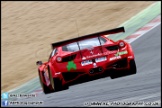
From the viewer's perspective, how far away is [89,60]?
38.2ft

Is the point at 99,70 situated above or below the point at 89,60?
below

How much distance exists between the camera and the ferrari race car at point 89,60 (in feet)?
38.3

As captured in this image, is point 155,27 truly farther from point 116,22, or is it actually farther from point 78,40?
point 78,40

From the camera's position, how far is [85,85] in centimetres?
1373

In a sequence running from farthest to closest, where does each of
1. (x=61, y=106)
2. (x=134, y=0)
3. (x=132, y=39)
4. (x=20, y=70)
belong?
(x=134, y=0) → (x=132, y=39) → (x=20, y=70) → (x=61, y=106)

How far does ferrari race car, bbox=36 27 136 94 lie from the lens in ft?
38.3

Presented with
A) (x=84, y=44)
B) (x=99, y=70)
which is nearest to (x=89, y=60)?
(x=99, y=70)

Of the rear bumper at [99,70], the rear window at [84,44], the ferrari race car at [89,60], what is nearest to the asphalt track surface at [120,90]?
the ferrari race car at [89,60]

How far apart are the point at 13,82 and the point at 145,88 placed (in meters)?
5.36

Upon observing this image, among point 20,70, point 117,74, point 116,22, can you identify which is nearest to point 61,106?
point 117,74

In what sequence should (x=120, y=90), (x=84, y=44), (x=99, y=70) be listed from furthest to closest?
1. (x=120, y=90)
2. (x=84, y=44)
3. (x=99, y=70)

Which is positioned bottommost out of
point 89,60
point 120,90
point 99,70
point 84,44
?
point 120,90

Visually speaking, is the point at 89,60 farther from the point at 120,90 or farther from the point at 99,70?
the point at 120,90

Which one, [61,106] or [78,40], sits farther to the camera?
[61,106]
